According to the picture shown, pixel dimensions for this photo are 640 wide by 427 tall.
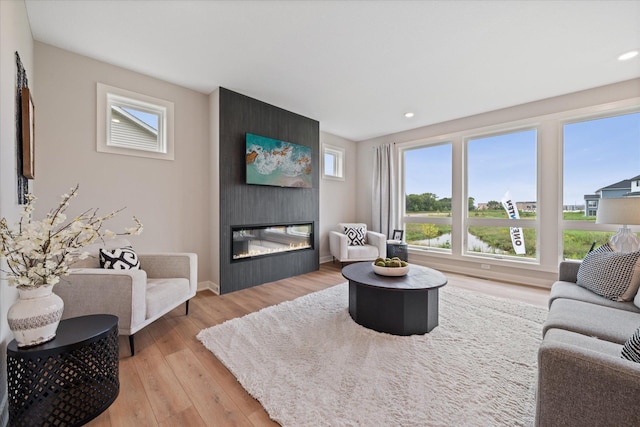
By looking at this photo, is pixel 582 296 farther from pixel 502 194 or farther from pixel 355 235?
pixel 355 235

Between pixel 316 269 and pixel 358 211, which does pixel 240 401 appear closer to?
pixel 316 269

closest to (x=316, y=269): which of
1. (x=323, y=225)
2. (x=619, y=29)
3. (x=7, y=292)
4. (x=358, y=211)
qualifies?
(x=323, y=225)

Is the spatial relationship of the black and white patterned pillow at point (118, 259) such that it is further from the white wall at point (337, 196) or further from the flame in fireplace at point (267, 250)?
the white wall at point (337, 196)

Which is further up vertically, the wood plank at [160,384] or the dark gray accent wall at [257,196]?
the dark gray accent wall at [257,196]

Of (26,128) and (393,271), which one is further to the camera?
(393,271)

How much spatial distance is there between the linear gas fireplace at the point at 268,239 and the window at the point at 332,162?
136cm

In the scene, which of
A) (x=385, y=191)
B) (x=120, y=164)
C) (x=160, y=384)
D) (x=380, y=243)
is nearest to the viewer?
(x=160, y=384)

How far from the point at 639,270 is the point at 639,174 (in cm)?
220

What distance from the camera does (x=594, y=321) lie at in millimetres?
1518

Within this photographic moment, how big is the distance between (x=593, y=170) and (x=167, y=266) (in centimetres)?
531

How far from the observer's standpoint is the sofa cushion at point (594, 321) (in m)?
1.39

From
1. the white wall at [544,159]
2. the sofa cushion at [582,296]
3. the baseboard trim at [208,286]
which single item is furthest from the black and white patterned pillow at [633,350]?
the baseboard trim at [208,286]

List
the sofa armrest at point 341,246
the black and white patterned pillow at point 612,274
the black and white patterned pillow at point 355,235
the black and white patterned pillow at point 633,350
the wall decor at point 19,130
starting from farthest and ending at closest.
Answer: the black and white patterned pillow at point 355,235 → the sofa armrest at point 341,246 → the black and white patterned pillow at point 612,274 → the wall decor at point 19,130 → the black and white patterned pillow at point 633,350

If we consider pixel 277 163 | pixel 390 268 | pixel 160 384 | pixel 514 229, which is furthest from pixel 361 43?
pixel 514 229
